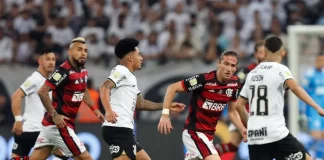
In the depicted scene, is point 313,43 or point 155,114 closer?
point 313,43

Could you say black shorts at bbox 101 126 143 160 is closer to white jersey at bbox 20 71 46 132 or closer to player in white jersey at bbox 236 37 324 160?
player in white jersey at bbox 236 37 324 160

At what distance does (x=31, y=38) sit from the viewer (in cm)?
2148

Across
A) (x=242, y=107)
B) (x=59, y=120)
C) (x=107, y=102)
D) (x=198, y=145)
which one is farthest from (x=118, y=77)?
(x=242, y=107)

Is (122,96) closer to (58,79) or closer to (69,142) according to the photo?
(58,79)

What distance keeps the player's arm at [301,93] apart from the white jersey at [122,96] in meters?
2.42

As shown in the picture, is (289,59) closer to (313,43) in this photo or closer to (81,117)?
(313,43)

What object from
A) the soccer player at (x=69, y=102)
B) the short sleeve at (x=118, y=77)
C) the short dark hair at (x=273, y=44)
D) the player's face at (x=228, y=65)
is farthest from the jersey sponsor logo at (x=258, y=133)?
the soccer player at (x=69, y=102)

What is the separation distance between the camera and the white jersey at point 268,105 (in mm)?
11094

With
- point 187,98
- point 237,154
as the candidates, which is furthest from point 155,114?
point 237,154

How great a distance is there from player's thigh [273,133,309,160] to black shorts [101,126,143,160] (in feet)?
6.99

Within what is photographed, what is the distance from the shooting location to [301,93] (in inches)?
428

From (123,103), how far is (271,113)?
224cm

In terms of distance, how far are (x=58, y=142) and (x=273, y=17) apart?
984 cm

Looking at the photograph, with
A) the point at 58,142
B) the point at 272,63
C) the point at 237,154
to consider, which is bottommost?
the point at 237,154
